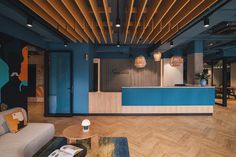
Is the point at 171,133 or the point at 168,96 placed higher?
the point at 168,96

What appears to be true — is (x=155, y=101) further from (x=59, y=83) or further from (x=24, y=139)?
(x=24, y=139)

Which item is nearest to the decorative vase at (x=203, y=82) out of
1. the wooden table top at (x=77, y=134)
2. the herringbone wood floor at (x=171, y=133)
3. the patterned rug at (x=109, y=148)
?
the herringbone wood floor at (x=171, y=133)

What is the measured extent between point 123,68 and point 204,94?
420cm

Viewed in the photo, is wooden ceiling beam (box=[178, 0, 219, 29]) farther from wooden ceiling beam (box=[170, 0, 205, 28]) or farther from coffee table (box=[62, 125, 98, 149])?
coffee table (box=[62, 125, 98, 149])

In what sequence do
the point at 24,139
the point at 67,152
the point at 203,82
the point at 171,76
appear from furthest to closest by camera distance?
the point at 171,76 < the point at 203,82 < the point at 24,139 < the point at 67,152

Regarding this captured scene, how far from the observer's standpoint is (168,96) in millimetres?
5777

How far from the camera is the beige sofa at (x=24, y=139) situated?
7.06ft

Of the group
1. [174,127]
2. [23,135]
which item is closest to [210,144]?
[174,127]

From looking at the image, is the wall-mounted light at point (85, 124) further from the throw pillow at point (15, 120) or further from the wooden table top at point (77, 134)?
the throw pillow at point (15, 120)

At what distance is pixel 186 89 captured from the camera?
5777 mm

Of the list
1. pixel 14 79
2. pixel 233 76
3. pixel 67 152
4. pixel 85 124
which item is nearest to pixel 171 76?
pixel 233 76

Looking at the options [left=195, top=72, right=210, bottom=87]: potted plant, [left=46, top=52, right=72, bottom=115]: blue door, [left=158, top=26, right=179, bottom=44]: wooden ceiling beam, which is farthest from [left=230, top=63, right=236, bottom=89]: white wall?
[left=46, top=52, right=72, bottom=115]: blue door

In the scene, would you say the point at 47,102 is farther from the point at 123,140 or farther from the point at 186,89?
the point at 186,89

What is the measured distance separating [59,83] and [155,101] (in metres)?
3.81
